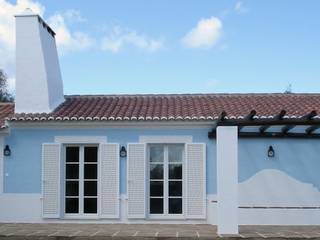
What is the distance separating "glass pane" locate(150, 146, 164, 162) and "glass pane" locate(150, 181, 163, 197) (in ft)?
2.23

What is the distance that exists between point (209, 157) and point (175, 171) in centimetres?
110

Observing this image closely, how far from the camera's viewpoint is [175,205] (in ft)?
51.9

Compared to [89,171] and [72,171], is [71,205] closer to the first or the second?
[72,171]

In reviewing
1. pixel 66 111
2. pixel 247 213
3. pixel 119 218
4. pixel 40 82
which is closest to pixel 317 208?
pixel 247 213

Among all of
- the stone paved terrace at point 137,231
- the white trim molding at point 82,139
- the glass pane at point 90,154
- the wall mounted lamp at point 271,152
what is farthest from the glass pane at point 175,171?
the wall mounted lamp at point 271,152

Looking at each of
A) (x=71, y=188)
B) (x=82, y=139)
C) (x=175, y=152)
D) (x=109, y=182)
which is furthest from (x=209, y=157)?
(x=71, y=188)

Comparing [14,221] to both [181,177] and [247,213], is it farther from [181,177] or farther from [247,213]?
[247,213]

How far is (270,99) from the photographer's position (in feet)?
59.5

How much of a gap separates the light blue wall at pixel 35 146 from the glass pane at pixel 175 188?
108 centimetres

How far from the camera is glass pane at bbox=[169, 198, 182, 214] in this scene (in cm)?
1580

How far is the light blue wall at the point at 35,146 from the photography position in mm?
15727

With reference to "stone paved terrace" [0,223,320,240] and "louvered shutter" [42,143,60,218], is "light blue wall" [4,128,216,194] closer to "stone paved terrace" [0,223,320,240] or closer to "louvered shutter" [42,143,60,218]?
"louvered shutter" [42,143,60,218]

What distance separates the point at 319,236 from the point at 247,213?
115 inches

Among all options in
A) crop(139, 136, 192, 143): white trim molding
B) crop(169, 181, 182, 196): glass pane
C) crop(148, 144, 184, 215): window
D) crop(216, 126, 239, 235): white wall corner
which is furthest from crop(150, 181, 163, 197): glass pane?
crop(216, 126, 239, 235): white wall corner
